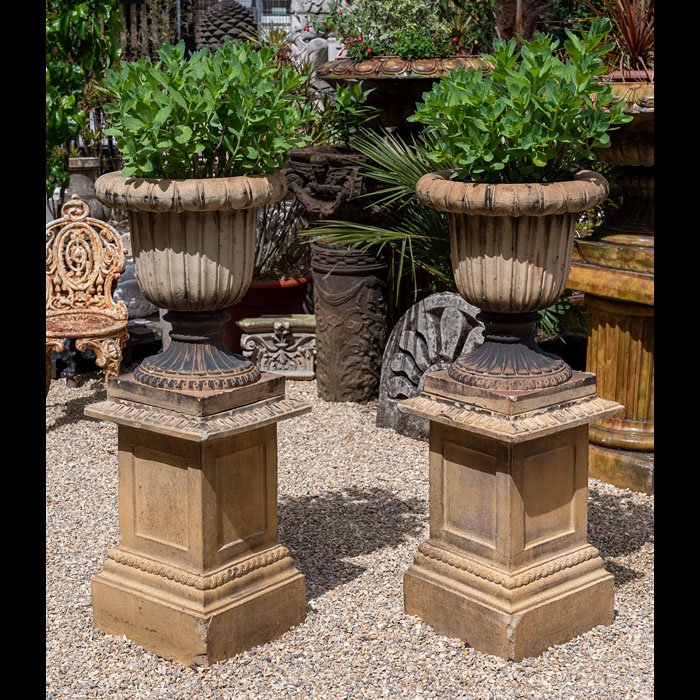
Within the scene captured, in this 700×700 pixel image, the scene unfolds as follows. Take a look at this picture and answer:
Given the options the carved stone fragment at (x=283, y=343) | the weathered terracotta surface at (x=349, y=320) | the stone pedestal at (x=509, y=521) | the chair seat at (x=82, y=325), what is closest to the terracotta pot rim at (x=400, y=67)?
the weathered terracotta surface at (x=349, y=320)

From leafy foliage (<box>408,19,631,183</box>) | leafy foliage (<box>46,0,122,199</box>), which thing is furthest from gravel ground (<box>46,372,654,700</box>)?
leafy foliage (<box>46,0,122,199</box>)

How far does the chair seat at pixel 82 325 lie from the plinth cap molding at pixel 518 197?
329 centimetres

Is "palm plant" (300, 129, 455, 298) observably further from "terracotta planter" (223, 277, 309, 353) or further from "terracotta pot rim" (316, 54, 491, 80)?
"terracotta planter" (223, 277, 309, 353)

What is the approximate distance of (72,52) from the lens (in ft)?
22.2

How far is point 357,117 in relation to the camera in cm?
607

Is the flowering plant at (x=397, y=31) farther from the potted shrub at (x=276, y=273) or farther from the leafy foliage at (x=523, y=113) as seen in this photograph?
the leafy foliage at (x=523, y=113)

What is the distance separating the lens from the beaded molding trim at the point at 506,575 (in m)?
3.44

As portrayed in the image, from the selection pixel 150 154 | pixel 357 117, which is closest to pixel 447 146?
pixel 150 154

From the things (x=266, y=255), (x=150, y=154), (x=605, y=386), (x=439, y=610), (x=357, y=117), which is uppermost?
(x=357, y=117)

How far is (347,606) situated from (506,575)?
64 centimetres

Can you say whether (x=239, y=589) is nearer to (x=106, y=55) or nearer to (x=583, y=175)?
(x=583, y=175)

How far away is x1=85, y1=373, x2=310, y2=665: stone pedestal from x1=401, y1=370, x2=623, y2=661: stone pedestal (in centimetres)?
48

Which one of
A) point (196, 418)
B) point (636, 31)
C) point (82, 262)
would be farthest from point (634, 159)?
point (82, 262)

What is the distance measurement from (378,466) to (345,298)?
→ 50.6 inches
